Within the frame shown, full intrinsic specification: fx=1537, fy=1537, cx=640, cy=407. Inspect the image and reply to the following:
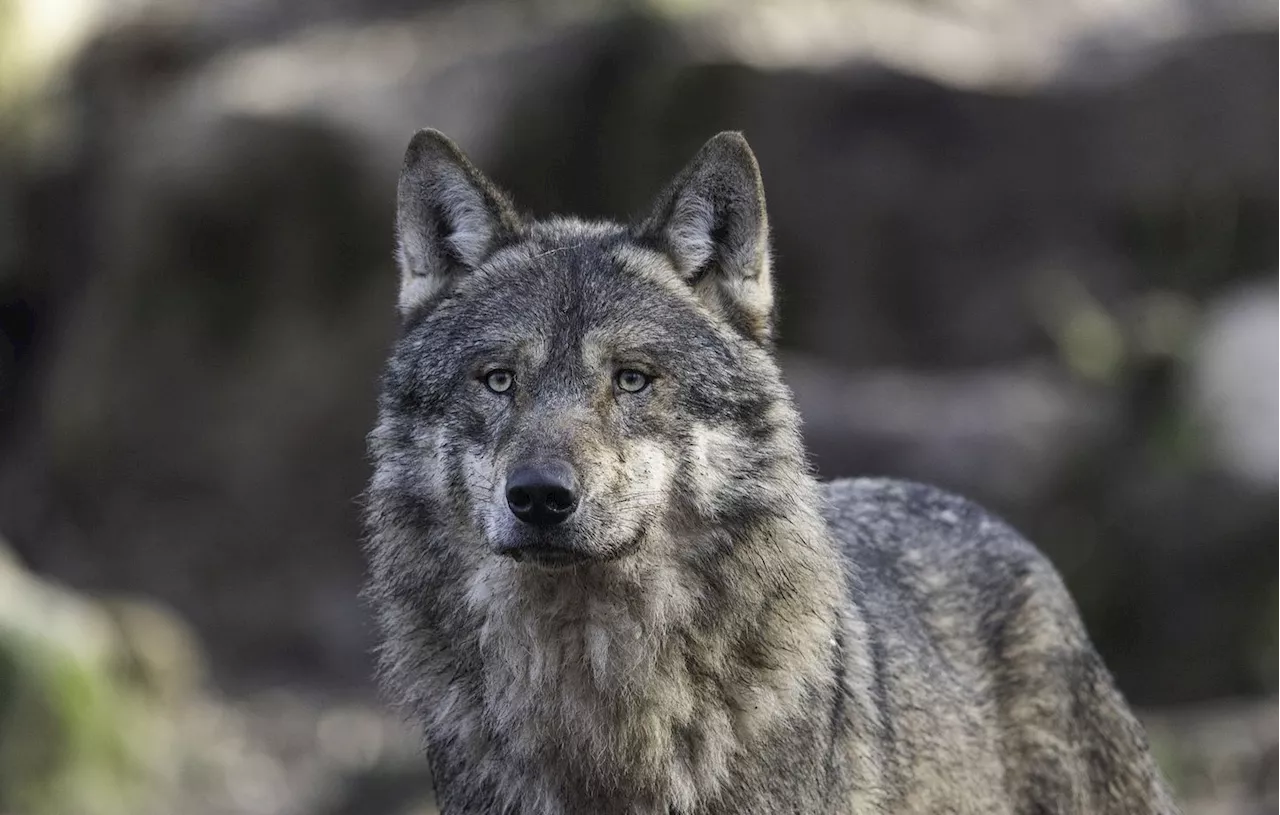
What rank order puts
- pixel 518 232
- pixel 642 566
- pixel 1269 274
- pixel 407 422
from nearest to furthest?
pixel 642 566
pixel 407 422
pixel 518 232
pixel 1269 274

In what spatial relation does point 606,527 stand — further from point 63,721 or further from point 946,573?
point 63,721

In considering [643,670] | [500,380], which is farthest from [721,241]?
[643,670]

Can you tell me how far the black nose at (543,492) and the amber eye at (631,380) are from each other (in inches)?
17.9

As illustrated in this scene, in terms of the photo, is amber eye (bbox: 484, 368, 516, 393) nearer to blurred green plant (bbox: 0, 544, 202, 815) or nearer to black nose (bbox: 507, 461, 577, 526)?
black nose (bbox: 507, 461, 577, 526)

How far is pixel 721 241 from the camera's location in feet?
16.6

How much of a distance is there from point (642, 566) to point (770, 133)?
10538 mm

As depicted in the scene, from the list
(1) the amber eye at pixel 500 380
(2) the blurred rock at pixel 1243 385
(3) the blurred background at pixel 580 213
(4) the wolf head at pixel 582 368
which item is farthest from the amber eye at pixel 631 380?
(2) the blurred rock at pixel 1243 385

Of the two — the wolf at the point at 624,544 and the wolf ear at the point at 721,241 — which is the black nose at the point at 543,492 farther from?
the wolf ear at the point at 721,241

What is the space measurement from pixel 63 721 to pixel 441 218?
23.2 ft

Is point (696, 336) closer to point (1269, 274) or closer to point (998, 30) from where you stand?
point (1269, 274)

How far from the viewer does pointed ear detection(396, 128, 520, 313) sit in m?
5.17

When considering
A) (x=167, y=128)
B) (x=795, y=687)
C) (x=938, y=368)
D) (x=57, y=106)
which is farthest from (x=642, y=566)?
(x=57, y=106)

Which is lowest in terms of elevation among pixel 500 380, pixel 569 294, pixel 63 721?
pixel 63 721

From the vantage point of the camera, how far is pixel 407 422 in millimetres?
4883
